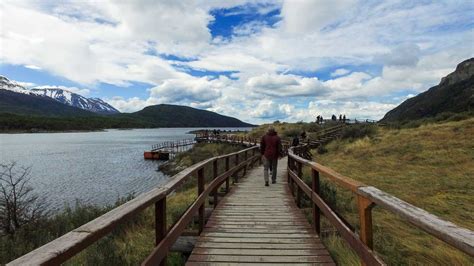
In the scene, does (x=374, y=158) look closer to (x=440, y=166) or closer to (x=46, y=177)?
(x=440, y=166)

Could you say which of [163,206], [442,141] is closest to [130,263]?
[163,206]

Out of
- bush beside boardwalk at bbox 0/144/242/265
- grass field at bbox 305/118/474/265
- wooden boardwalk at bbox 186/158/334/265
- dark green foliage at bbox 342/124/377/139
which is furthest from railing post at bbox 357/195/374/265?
dark green foliage at bbox 342/124/377/139

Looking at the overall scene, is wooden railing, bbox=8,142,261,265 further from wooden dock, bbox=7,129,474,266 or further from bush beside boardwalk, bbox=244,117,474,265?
bush beside boardwalk, bbox=244,117,474,265

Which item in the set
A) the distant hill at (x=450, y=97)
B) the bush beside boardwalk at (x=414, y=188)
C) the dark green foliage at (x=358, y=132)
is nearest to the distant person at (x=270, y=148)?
the bush beside boardwalk at (x=414, y=188)

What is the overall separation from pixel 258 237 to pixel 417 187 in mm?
7846

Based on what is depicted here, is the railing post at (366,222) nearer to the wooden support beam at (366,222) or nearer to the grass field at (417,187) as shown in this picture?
the wooden support beam at (366,222)

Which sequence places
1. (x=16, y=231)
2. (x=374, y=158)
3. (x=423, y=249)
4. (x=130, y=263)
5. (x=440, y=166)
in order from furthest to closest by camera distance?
(x=374, y=158)
(x=440, y=166)
(x=16, y=231)
(x=423, y=249)
(x=130, y=263)

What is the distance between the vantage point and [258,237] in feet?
18.2

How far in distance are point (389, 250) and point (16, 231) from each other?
8401mm

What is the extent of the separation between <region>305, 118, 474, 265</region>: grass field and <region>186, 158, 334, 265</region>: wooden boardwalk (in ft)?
1.41

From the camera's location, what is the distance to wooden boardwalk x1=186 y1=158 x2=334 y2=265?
456 cm

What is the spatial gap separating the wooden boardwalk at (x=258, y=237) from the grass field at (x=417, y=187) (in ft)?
1.41

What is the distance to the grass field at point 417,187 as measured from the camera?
5496 millimetres

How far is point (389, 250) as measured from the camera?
5.60m
